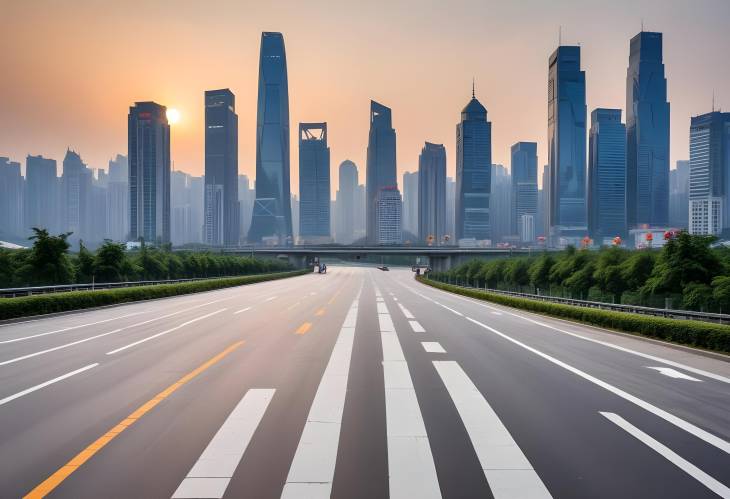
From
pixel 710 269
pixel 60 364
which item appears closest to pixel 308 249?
pixel 710 269

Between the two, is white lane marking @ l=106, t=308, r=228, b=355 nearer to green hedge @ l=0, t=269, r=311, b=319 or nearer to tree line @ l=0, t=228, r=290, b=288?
green hedge @ l=0, t=269, r=311, b=319

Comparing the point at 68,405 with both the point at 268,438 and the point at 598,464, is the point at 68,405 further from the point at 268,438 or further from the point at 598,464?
the point at 598,464

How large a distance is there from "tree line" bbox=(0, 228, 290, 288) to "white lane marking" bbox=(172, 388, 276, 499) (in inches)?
1334

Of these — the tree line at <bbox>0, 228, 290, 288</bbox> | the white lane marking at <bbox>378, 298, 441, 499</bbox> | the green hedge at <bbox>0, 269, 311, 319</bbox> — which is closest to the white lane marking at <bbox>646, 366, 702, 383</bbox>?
the white lane marking at <bbox>378, 298, 441, 499</bbox>

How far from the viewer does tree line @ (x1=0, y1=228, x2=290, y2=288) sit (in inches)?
1353

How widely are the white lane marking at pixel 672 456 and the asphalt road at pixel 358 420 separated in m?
0.03

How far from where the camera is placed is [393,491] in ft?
15.9

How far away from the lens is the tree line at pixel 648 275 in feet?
82.1

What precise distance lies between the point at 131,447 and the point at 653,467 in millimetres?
6363

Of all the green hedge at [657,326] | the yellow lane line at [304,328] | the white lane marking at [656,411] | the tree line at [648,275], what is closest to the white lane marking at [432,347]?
the white lane marking at [656,411]

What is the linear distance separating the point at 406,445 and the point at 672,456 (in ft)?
10.8

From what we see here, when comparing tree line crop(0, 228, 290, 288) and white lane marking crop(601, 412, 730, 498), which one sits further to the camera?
tree line crop(0, 228, 290, 288)

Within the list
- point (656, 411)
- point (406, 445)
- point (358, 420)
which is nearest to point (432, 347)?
point (656, 411)

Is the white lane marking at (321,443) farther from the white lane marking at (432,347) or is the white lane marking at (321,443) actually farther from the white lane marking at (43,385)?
the white lane marking at (43,385)
